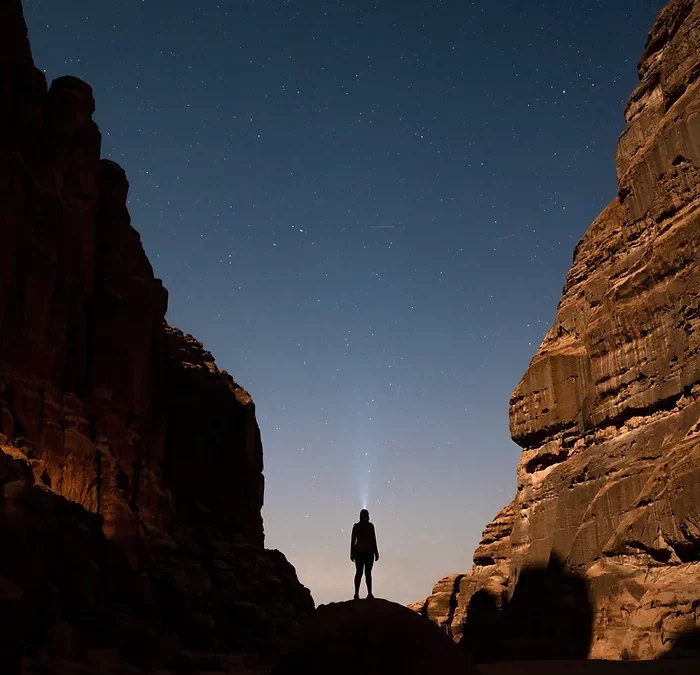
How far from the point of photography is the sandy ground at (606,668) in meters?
16.2

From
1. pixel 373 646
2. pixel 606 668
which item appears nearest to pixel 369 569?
pixel 606 668

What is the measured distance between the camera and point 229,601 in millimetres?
54500

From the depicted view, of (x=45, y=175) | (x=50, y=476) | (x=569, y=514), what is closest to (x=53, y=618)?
(x=50, y=476)

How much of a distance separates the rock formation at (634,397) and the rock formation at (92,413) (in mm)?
18588

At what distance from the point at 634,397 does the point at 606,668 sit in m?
15.5

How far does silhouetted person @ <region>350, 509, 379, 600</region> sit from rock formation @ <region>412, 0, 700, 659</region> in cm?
926

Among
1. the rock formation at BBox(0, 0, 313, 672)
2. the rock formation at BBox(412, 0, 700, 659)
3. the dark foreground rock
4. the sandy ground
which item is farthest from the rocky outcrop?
the dark foreground rock

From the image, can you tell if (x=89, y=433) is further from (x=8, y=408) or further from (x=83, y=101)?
(x=83, y=101)

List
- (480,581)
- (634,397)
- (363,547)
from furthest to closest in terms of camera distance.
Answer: (480,581) < (634,397) < (363,547)

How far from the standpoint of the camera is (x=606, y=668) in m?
17.9

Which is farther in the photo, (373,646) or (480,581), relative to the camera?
(480,581)

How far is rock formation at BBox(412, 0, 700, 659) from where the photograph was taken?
81.0ft

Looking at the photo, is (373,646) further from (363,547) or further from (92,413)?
(92,413)

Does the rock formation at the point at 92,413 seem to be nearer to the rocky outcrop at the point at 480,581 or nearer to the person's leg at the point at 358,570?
the rocky outcrop at the point at 480,581
